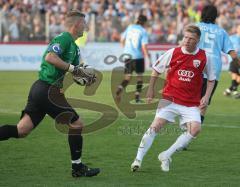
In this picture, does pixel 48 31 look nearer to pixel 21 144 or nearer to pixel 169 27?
pixel 169 27

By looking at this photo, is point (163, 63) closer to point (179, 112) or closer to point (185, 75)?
point (185, 75)

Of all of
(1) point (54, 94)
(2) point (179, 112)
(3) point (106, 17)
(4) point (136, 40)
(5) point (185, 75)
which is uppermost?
(5) point (185, 75)

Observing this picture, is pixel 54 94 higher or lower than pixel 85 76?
lower

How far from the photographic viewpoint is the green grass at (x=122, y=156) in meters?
8.96

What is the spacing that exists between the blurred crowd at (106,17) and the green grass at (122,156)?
14144 millimetres

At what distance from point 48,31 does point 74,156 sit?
21.9m

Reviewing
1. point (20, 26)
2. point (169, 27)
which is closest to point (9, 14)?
point (20, 26)

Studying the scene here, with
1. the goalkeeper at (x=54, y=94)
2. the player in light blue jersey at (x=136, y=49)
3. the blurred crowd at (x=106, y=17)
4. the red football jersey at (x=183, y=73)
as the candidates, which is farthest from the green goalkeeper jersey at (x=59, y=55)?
the blurred crowd at (x=106, y=17)

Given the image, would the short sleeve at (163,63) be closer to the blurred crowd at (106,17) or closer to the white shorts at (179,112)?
the white shorts at (179,112)

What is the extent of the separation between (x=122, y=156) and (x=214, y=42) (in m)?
2.54

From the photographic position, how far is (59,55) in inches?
347

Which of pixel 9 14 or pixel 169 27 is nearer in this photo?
pixel 9 14

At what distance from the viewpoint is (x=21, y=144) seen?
1179 cm

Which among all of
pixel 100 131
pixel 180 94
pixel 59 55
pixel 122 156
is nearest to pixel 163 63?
pixel 180 94
